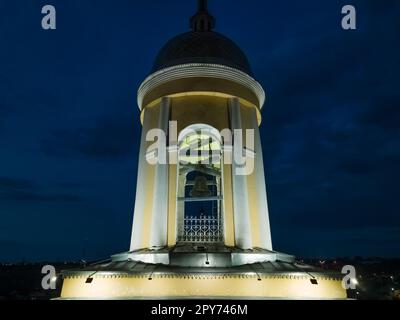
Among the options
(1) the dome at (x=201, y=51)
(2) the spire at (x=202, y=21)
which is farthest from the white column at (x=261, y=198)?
(2) the spire at (x=202, y=21)

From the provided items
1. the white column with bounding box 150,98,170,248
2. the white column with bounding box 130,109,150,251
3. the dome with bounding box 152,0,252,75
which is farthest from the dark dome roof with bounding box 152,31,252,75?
the white column with bounding box 150,98,170,248

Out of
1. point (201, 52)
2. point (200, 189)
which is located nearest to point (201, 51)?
point (201, 52)

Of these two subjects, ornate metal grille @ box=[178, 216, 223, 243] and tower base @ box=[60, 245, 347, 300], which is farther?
ornate metal grille @ box=[178, 216, 223, 243]

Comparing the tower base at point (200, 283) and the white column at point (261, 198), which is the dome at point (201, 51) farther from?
the tower base at point (200, 283)

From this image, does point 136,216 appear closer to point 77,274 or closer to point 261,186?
point 77,274

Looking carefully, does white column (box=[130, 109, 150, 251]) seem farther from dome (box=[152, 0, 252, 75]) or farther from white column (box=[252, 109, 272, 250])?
white column (box=[252, 109, 272, 250])

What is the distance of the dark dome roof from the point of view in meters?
17.7

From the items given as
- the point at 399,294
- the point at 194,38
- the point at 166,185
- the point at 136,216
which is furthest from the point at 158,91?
the point at 399,294

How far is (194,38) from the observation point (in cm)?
1878

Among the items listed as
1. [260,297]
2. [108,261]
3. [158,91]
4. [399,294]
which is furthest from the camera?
[399,294]

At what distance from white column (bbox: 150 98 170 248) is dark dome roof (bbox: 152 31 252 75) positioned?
11.2ft

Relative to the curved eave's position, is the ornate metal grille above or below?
below

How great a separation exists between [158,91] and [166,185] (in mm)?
5005

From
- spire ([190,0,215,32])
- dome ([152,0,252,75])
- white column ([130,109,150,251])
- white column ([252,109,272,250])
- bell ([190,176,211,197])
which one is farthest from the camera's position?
spire ([190,0,215,32])
